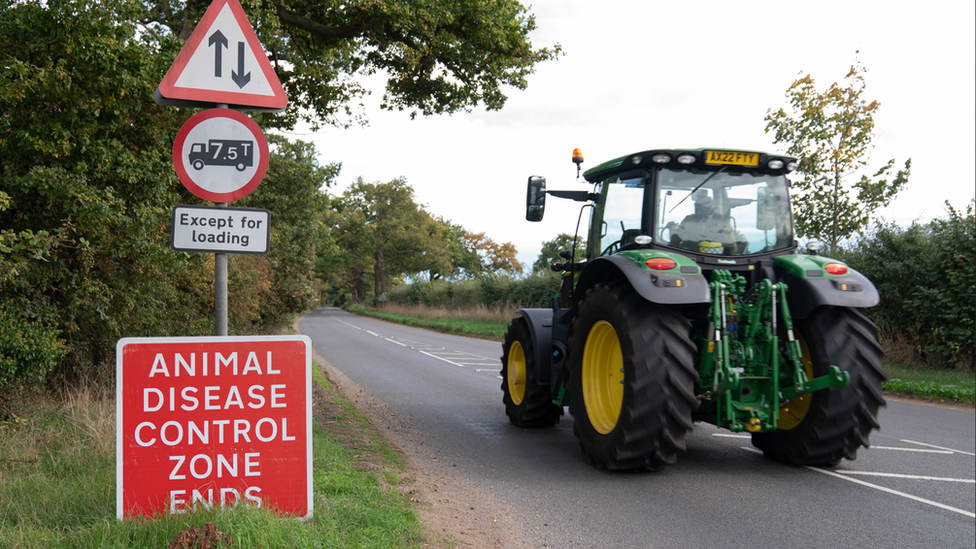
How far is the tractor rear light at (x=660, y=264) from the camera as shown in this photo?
5311 millimetres

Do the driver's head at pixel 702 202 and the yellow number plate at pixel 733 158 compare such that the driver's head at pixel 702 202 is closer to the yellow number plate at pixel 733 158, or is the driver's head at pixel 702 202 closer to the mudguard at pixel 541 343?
the yellow number plate at pixel 733 158

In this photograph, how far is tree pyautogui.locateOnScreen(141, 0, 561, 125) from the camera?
879 cm

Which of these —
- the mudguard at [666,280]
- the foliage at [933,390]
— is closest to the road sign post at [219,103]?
the mudguard at [666,280]

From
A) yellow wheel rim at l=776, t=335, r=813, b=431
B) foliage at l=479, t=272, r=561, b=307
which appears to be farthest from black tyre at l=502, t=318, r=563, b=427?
foliage at l=479, t=272, r=561, b=307

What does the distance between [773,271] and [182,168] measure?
4804 mm

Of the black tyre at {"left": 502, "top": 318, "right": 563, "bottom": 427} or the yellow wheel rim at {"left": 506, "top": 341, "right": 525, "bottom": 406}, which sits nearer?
the black tyre at {"left": 502, "top": 318, "right": 563, "bottom": 427}

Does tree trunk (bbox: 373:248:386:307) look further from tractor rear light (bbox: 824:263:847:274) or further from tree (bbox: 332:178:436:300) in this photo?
tractor rear light (bbox: 824:263:847:274)

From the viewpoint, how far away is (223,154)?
12.2 feet

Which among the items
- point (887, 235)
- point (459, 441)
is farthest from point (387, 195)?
point (459, 441)

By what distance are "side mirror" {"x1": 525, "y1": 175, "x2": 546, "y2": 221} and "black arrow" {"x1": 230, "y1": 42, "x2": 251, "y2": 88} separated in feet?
11.3

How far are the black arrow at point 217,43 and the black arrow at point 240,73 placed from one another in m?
0.07

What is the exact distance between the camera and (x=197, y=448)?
3.49 metres

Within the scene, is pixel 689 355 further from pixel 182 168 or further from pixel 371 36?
pixel 371 36

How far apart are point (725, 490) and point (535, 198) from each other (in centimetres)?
327
